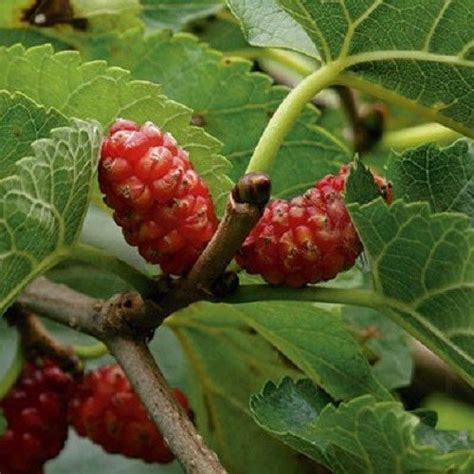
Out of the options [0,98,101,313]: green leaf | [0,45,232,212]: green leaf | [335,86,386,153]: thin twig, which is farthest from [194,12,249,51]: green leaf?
[0,98,101,313]: green leaf

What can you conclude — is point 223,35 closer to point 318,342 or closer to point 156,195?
point 318,342

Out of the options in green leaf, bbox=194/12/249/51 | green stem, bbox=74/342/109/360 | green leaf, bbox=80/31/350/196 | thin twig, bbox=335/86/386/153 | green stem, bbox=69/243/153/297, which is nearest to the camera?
green stem, bbox=69/243/153/297

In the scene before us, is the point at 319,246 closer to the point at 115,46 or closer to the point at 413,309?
the point at 413,309

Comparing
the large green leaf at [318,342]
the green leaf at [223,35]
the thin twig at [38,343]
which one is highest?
the large green leaf at [318,342]

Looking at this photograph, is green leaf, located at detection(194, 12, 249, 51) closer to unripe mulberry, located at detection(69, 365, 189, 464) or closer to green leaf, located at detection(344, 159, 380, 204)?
unripe mulberry, located at detection(69, 365, 189, 464)

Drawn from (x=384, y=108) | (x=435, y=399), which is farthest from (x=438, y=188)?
(x=435, y=399)

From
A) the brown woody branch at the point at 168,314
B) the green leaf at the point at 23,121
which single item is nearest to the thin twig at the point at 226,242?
→ the brown woody branch at the point at 168,314

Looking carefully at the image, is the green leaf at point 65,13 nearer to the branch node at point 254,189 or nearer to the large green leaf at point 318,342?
the large green leaf at point 318,342

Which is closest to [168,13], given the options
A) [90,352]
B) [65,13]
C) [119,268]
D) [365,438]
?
[65,13]
